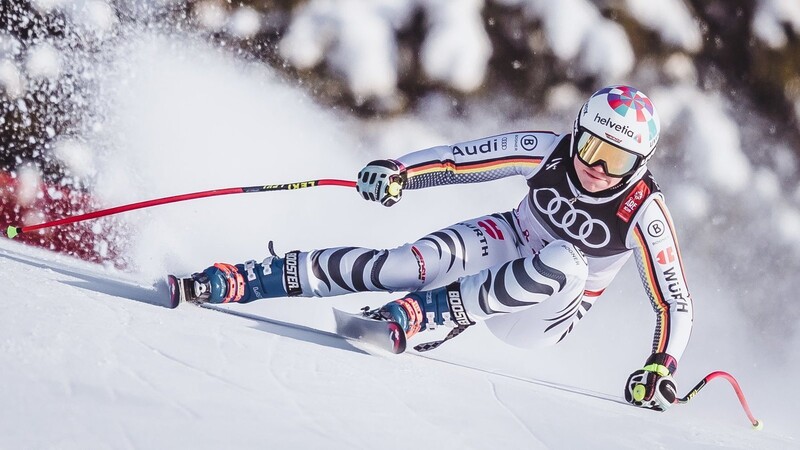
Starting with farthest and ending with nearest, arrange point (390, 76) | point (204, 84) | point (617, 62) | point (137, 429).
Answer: point (617, 62) < point (390, 76) < point (204, 84) < point (137, 429)

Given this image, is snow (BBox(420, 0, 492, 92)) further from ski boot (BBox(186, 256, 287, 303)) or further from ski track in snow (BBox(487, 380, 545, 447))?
ski track in snow (BBox(487, 380, 545, 447))

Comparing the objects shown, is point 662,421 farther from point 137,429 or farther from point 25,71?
point 25,71

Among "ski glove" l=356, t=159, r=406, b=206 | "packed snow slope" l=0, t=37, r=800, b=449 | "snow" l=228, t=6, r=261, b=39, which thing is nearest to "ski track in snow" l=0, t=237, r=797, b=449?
"packed snow slope" l=0, t=37, r=800, b=449

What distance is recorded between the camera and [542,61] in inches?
252

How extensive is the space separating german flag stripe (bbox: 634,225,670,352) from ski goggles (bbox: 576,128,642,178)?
21 cm

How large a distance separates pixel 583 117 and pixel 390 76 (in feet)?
11.1

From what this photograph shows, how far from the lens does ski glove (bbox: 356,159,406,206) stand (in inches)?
111

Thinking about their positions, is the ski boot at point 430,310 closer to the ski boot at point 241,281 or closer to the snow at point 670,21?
the ski boot at point 241,281

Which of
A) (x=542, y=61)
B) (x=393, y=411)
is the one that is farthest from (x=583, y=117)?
(x=542, y=61)

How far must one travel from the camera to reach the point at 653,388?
2.52m

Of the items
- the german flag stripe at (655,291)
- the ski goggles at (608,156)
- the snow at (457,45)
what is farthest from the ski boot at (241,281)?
the snow at (457,45)

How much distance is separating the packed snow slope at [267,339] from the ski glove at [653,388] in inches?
2.6

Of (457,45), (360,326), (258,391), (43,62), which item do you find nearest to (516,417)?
(258,391)

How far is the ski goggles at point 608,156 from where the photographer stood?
2713mm
